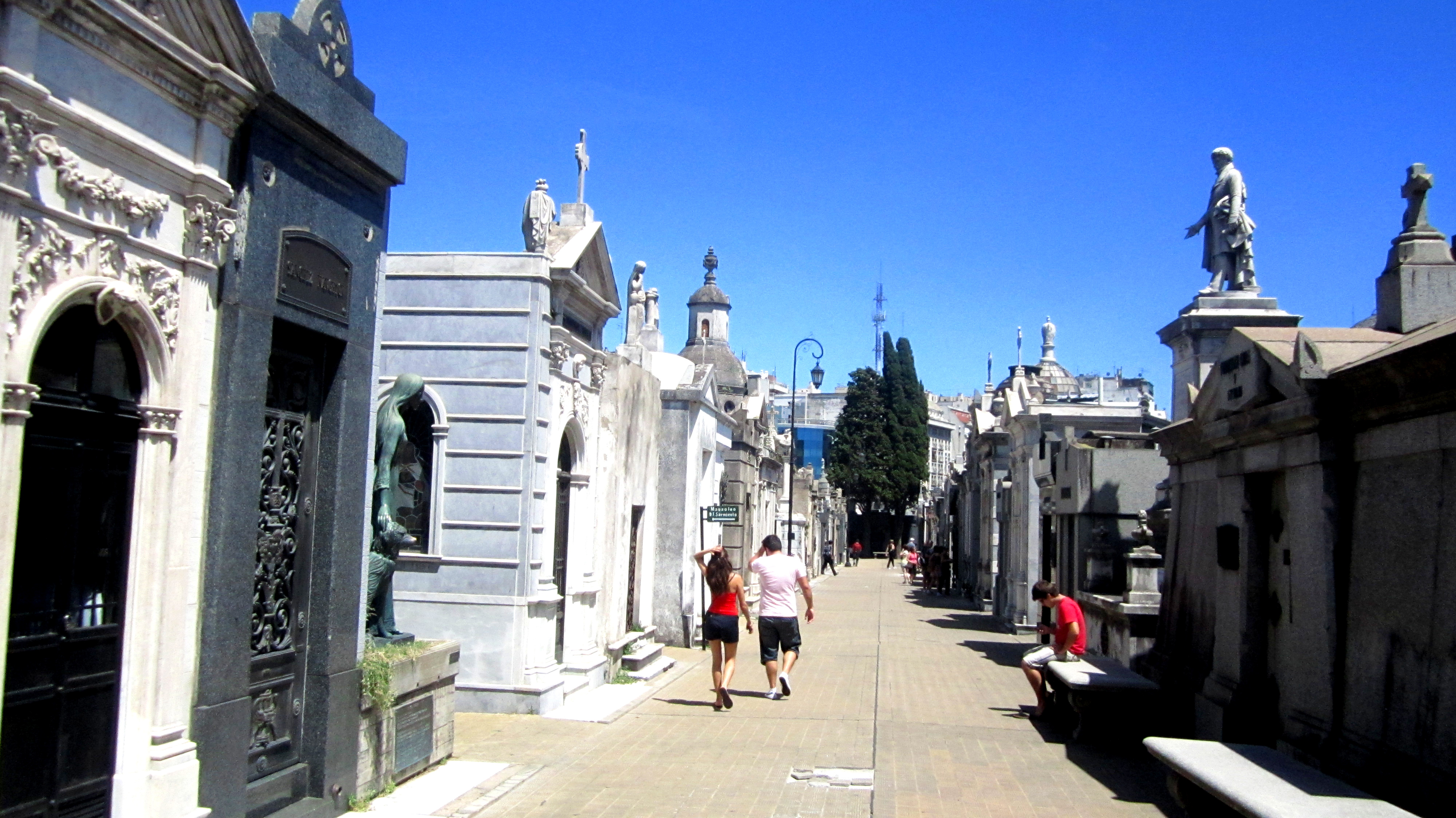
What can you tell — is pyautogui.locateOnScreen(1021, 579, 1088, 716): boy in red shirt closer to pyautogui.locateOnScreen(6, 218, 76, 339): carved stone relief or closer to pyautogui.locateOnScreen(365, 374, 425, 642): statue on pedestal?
pyautogui.locateOnScreen(365, 374, 425, 642): statue on pedestal

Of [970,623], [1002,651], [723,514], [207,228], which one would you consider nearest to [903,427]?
[970,623]

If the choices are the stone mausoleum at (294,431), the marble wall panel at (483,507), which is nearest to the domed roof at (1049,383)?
the marble wall panel at (483,507)

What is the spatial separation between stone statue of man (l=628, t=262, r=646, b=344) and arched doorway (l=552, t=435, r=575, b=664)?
490 centimetres

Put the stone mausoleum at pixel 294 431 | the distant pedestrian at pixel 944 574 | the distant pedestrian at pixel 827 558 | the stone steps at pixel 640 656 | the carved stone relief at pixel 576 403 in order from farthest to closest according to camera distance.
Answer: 1. the distant pedestrian at pixel 827 558
2. the distant pedestrian at pixel 944 574
3. the stone steps at pixel 640 656
4. the carved stone relief at pixel 576 403
5. the stone mausoleum at pixel 294 431

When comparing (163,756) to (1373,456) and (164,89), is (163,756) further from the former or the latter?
(1373,456)

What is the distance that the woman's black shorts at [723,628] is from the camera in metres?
11.6

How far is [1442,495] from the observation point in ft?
19.7

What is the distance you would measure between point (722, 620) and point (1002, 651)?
316 inches

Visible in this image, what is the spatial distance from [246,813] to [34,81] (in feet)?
11.8

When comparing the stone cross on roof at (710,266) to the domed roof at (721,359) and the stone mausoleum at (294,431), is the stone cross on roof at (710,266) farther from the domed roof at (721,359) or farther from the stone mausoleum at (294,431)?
the stone mausoleum at (294,431)

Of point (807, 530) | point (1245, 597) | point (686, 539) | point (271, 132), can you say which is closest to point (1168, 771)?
point (1245, 597)

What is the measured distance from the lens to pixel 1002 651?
18297 millimetres

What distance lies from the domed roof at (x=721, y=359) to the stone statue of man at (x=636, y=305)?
23.9m

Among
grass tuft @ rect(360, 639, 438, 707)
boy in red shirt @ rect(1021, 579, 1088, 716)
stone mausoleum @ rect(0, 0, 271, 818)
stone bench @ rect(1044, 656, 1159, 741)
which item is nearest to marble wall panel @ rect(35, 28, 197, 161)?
stone mausoleum @ rect(0, 0, 271, 818)
